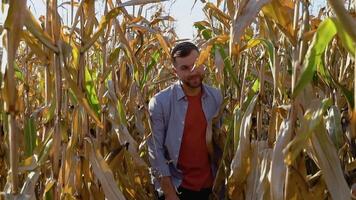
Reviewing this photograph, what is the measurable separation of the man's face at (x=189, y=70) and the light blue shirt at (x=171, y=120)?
79 mm

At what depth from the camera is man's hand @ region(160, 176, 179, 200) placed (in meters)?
2.20

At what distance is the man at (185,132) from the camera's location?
2.31 m

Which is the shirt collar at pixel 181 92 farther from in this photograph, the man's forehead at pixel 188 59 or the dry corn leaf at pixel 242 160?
the dry corn leaf at pixel 242 160

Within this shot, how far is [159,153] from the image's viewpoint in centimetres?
227

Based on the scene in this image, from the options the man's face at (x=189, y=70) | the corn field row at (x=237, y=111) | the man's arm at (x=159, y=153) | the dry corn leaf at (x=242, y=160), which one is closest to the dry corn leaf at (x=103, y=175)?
the corn field row at (x=237, y=111)

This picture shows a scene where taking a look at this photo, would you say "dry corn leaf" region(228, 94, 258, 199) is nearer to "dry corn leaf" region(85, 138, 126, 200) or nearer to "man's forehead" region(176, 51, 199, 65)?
"dry corn leaf" region(85, 138, 126, 200)

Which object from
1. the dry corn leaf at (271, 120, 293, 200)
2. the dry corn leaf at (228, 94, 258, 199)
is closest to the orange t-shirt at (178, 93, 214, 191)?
the dry corn leaf at (228, 94, 258, 199)

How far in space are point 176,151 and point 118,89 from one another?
1.31ft

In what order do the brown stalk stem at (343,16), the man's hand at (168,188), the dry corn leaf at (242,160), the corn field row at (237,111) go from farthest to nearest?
the man's hand at (168,188)
the dry corn leaf at (242,160)
the corn field row at (237,111)
the brown stalk stem at (343,16)

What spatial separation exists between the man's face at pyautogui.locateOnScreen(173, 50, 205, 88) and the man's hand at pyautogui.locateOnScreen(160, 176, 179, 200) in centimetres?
42

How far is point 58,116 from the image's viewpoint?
1.25m

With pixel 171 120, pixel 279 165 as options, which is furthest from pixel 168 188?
pixel 279 165

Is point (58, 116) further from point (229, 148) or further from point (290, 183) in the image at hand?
point (229, 148)

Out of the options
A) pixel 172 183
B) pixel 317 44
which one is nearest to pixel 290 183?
pixel 317 44
